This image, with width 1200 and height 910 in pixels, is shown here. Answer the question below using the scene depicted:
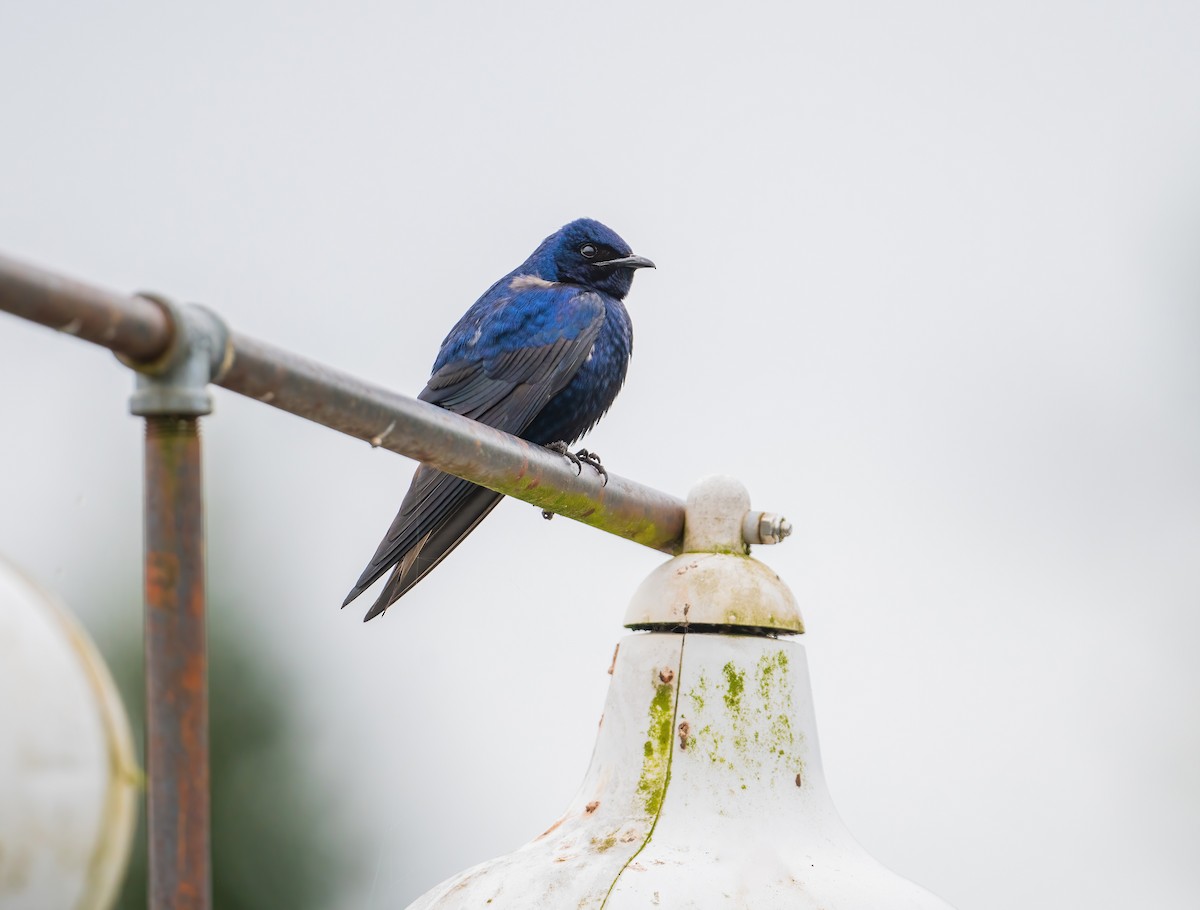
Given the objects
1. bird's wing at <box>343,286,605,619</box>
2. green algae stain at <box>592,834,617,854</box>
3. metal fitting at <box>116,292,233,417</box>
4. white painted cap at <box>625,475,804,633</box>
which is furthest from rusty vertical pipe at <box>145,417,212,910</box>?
bird's wing at <box>343,286,605,619</box>

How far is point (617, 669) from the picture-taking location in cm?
261

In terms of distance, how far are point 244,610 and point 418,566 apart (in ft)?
24.4

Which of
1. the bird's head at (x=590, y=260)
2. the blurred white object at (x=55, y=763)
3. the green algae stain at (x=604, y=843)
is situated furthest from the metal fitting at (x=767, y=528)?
the bird's head at (x=590, y=260)

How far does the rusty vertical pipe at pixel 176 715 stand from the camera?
138cm

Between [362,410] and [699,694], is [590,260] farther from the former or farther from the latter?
[362,410]

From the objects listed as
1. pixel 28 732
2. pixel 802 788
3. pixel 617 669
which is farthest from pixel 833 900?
pixel 28 732

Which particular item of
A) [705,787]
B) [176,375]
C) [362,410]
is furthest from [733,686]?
[176,375]

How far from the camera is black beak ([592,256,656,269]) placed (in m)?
5.25

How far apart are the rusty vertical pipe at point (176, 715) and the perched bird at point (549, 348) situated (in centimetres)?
243

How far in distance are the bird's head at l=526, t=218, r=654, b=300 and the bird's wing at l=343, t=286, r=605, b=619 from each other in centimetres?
39

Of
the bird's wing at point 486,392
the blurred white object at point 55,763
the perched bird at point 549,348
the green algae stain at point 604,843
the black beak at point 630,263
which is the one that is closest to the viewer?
the blurred white object at point 55,763

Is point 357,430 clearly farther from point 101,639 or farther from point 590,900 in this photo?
point 101,639

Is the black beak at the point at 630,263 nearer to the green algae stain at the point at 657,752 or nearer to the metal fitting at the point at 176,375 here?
the green algae stain at the point at 657,752

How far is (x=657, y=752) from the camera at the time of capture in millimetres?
2449
